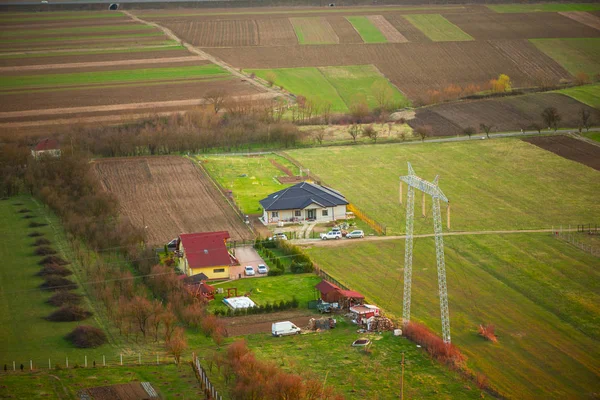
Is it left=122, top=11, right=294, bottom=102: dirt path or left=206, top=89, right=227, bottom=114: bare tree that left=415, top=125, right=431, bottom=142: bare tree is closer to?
left=122, top=11, right=294, bottom=102: dirt path

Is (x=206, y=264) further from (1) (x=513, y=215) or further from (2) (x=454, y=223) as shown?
(1) (x=513, y=215)

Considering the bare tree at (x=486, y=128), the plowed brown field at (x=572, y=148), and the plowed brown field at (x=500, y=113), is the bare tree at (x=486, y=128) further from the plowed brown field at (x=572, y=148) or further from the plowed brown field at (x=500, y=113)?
the plowed brown field at (x=572, y=148)

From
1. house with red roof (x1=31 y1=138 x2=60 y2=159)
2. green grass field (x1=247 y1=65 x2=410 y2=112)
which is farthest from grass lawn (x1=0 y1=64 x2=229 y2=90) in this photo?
house with red roof (x1=31 y1=138 x2=60 y2=159)

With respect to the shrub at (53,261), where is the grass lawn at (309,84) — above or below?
above

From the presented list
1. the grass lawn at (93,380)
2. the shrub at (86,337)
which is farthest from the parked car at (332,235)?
the grass lawn at (93,380)

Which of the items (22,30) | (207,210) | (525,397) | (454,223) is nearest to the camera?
(525,397)

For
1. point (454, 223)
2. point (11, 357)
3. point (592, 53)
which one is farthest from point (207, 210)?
point (592, 53)
